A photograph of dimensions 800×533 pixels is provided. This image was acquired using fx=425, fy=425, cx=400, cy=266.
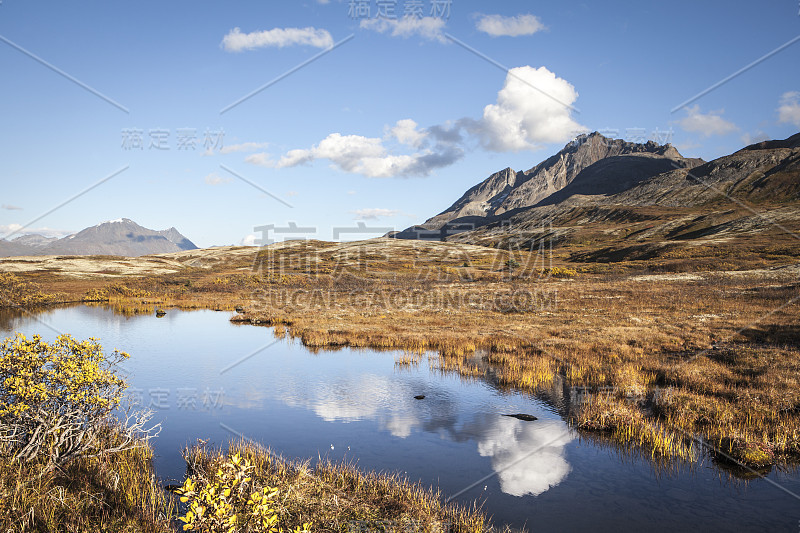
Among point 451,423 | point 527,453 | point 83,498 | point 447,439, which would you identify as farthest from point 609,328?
point 83,498

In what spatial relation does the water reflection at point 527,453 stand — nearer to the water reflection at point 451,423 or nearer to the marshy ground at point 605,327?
the water reflection at point 451,423

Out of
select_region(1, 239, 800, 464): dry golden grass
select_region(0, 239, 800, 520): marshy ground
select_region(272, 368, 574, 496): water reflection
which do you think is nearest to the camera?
select_region(272, 368, 574, 496): water reflection

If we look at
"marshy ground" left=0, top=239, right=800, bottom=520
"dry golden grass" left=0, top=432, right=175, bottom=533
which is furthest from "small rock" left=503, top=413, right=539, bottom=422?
"dry golden grass" left=0, top=432, right=175, bottom=533

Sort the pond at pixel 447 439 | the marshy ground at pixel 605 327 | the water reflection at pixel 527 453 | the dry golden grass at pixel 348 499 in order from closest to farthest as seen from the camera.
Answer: the dry golden grass at pixel 348 499 < the pond at pixel 447 439 < the water reflection at pixel 527 453 < the marshy ground at pixel 605 327

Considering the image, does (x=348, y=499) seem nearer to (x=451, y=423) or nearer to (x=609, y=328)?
(x=451, y=423)

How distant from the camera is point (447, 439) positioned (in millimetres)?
15297

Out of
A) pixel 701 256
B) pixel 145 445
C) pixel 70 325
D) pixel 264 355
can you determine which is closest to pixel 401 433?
pixel 145 445

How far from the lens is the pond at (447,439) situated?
10938mm

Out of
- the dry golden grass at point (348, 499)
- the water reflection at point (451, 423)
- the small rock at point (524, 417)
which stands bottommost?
the water reflection at point (451, 423)

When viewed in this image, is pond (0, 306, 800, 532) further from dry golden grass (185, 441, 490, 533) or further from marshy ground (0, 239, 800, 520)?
marshy ground (0, 239, 800, 520)

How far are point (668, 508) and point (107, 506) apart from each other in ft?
44.6

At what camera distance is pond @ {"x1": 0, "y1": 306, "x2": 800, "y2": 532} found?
10938mm

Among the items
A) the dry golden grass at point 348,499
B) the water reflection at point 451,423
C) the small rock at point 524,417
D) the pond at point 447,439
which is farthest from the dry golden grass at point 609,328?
the dry golden grass at point 348,499

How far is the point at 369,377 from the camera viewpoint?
23375 millimetres
